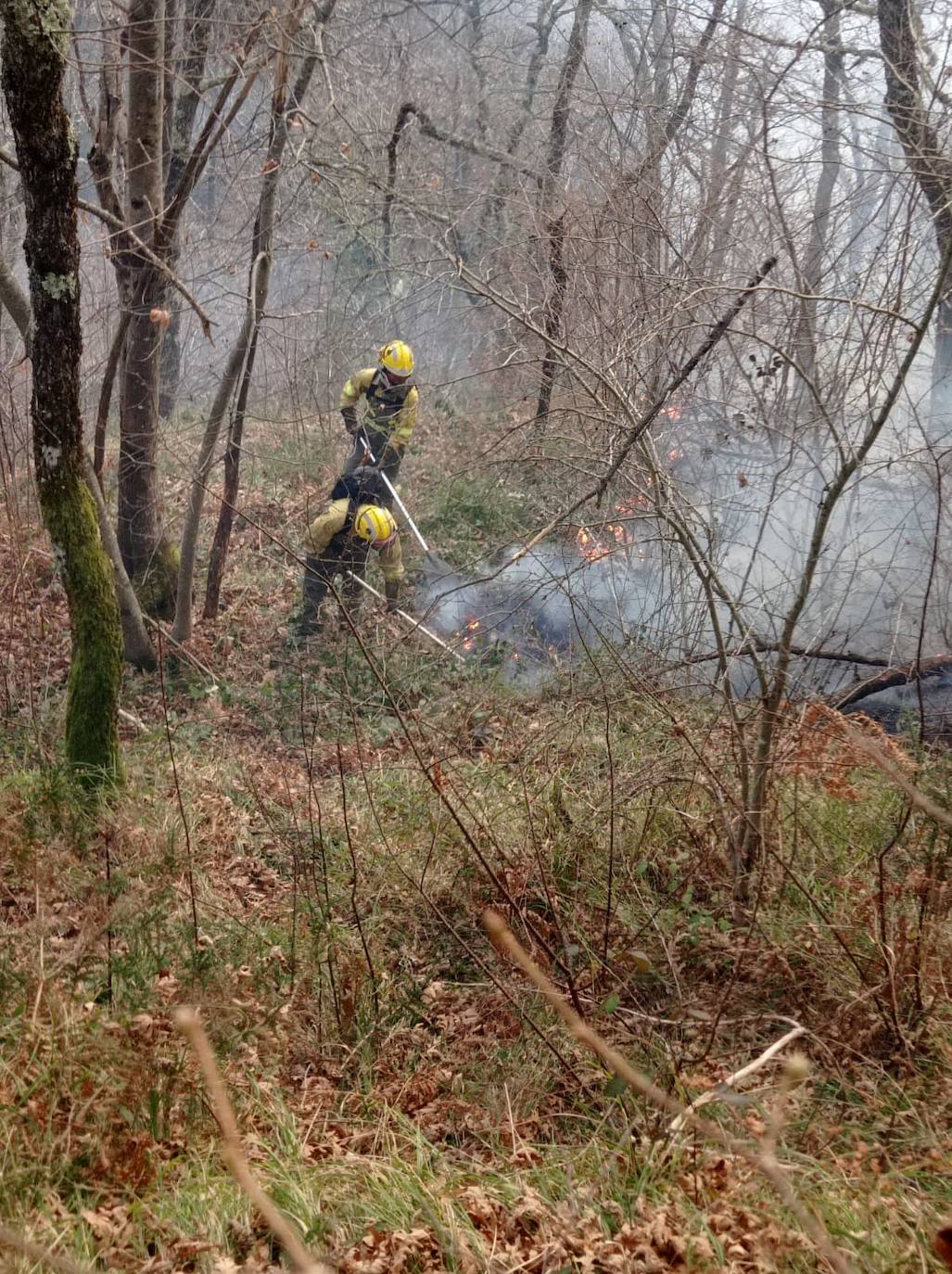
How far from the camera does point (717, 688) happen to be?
4883 millimetres

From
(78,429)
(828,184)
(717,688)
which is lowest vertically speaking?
(717,688)

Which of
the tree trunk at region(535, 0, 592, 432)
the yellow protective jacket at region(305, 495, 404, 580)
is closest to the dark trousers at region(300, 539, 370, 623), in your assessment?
the yellow protective jacket at region(305, 495, 404, 580)

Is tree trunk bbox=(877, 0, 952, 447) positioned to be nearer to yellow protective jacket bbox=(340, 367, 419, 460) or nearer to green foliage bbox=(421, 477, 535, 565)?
green foliage bbox=(421, 477, 535, 565)

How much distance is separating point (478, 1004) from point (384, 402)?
6.65 m

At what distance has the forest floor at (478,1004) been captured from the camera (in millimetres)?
2824

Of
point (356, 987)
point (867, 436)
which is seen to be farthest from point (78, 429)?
point (867, 436)

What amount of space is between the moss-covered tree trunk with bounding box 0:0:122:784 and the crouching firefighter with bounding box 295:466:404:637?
359 cm

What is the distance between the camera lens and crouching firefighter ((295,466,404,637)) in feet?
30.0

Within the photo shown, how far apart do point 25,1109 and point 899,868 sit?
3.87m

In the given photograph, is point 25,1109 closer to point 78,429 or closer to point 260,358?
point 78,429

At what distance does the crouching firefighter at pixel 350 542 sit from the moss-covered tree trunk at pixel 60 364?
3.59 meters

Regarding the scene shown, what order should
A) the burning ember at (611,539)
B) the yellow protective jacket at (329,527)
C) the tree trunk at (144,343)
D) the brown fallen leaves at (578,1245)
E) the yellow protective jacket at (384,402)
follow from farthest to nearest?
the yellow protective jacket at (384,402)
the yellow protective jacket at (329,527)
the tree trunk at (144,343)
the burning ember at (611,539)
the brown fallen leaves at (578,1245)

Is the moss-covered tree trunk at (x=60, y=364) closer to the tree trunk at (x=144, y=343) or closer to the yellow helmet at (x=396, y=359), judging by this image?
the tree trunk at (x=144, y=343)

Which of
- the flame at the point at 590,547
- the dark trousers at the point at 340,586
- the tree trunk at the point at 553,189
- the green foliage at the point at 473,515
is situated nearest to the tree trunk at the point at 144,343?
the dark trousers at the point at 340,586
